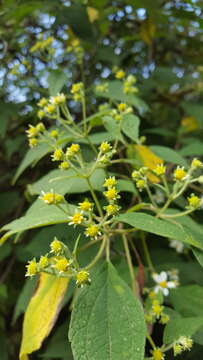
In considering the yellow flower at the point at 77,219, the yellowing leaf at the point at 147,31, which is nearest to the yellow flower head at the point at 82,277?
the yellow flower at the point at 77,219

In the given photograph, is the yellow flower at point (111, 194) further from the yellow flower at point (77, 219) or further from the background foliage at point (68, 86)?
the background foliage at point (68, 86)

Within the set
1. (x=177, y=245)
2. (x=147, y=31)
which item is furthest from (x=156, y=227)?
(x=147, y=31)

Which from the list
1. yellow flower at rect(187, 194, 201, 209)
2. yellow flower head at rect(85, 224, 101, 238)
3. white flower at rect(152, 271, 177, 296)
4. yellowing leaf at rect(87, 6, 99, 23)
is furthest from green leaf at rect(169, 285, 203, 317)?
yellowing leaf at rect(87, 6, 99, 23)

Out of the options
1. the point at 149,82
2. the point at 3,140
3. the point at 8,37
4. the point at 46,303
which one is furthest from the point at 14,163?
the point at 46,303

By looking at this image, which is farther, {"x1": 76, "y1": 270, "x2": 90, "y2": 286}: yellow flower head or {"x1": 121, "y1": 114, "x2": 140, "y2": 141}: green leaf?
{"x1": 121, "y1": 114, "x2": 140, "y2": 141}: green leaf

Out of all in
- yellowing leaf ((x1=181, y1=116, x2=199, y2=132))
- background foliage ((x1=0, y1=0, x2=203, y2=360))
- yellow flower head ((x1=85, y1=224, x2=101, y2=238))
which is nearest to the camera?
yellow flower head ((x1=85, y1=224, x2=101, y2=238))

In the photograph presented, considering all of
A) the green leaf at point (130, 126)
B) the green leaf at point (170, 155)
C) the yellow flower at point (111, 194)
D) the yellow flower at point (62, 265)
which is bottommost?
the green leaf at point (170, 155)

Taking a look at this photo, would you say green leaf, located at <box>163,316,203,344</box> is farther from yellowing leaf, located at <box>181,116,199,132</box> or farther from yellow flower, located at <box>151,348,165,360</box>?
yellowing leaf, located at <box>181,116,199,132</box>
